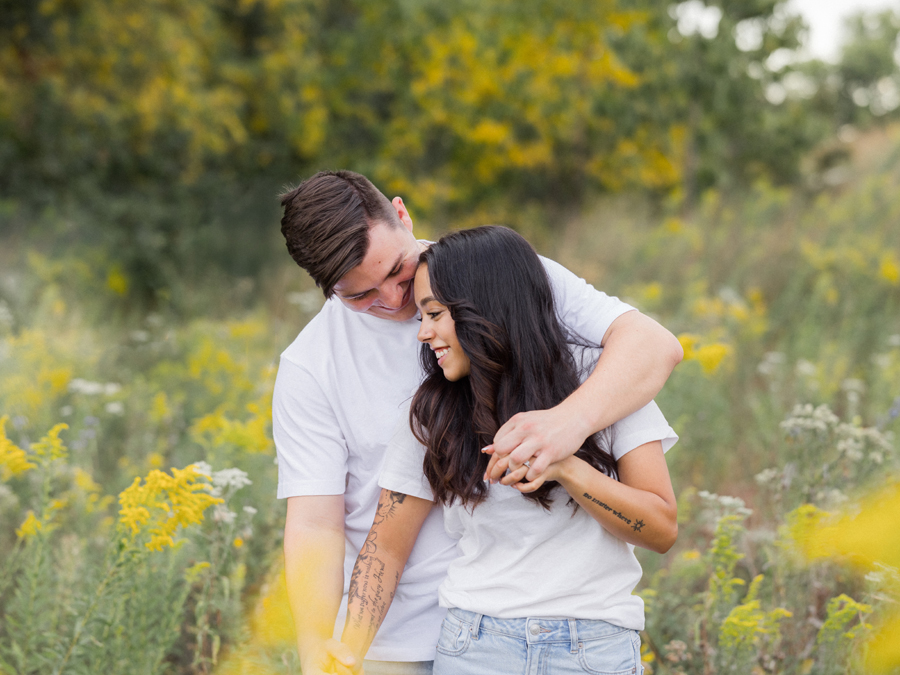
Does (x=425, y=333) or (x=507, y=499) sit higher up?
(x=425, y=333)

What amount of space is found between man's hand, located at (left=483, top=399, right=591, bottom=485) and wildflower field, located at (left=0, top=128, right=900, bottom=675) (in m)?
0.44

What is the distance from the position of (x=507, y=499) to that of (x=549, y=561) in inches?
5.9

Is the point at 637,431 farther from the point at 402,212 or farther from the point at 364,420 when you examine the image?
the point at 402,212

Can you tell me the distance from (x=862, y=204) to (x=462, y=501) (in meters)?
7.85

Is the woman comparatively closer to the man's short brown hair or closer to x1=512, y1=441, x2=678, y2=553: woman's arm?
x1=512, y1=441, x2=678, y2=553: woman's arm

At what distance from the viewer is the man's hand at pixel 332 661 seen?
1.63m

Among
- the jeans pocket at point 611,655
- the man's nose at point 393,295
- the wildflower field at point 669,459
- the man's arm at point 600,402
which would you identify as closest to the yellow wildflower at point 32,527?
the wildflower field at point 669,459

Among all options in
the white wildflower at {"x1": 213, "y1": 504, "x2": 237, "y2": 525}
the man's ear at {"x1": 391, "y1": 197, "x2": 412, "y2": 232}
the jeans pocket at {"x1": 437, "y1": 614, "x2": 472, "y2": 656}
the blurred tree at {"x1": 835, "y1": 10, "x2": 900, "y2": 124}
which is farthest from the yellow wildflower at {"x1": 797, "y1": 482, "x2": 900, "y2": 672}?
the blurred tree at {"x1": 835, "y1": 10, "x2": 900, "y2": 124}

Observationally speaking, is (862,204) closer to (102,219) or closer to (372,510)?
(372,510)

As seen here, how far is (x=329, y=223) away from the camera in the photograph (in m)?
1.82

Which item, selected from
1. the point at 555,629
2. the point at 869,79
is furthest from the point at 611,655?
the point at 869,79

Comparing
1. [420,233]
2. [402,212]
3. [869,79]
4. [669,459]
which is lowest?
[669,459]

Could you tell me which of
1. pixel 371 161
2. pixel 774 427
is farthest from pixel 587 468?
pixel 371 161

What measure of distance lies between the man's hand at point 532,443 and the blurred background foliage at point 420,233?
0.48 m
